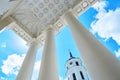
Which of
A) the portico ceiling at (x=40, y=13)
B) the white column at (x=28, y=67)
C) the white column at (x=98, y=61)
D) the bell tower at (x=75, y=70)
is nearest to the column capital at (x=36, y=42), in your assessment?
the portico ceiling at (x=40, y=13)

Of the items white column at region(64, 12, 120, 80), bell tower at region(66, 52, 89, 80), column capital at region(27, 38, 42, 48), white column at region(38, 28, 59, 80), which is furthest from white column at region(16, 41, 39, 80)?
bell tower at region(66, 52, 89, 80)

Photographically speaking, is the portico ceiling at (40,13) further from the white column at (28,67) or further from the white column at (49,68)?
the white column at (49,68)

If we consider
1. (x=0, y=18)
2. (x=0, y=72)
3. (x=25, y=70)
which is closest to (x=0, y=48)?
(x=0, y=72)

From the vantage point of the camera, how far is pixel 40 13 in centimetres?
1730

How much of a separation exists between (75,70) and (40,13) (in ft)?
113

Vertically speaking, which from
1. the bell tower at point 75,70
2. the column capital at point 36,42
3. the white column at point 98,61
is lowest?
the white column at point 98,61

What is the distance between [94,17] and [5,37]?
1467cm

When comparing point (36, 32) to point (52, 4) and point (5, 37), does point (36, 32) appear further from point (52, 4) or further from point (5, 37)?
point (5, 37)

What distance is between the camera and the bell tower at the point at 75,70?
48191mm

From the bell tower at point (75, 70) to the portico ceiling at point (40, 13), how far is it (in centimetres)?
3191

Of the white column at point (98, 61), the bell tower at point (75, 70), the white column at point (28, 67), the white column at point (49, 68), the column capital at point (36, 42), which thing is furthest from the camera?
the bell tower at point (75, 70)

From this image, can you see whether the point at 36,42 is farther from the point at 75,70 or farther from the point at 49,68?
the point at 75,70

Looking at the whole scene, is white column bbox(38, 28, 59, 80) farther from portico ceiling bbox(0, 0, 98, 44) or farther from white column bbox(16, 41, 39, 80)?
portico ceiling bbox(0, 0, 98, 44)

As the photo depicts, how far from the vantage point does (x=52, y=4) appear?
55.3 ft
